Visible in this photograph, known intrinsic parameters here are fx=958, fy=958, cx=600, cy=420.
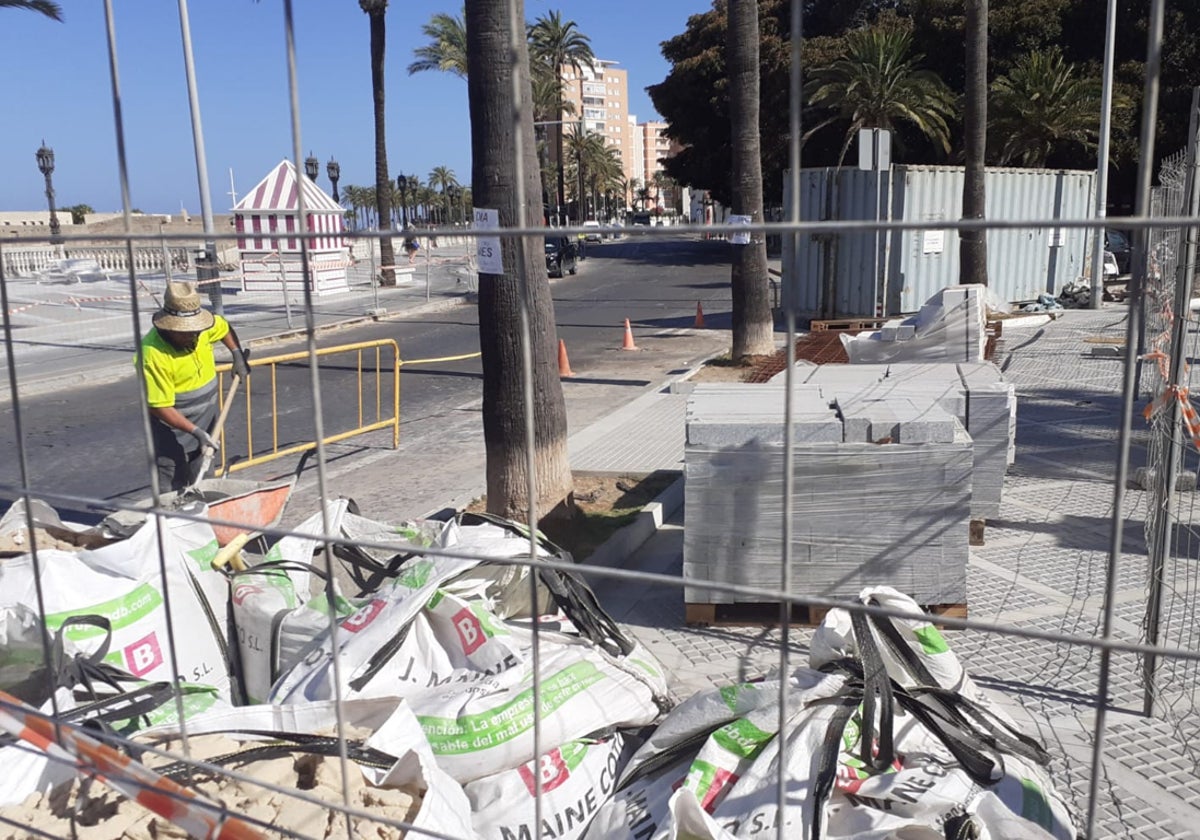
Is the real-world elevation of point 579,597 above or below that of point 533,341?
below

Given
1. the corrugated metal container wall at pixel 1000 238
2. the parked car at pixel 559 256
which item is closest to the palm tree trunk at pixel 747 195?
the corrugated metal container wall at pixel 1000 238

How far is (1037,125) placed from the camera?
2166 centimetres

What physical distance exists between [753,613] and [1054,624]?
1.47 metres

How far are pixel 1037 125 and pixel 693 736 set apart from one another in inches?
879

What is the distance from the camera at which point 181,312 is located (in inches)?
230

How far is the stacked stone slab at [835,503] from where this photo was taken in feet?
15.2

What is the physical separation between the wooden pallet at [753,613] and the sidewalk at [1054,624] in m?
0.05

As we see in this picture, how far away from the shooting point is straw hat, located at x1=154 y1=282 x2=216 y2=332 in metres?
5.79

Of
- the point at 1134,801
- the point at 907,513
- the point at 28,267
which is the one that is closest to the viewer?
the point at 1134,801

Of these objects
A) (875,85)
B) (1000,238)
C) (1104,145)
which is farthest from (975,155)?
(875,85)

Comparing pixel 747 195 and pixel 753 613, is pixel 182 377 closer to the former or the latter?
pixel 753 613

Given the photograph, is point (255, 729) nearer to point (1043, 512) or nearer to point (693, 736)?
point (693, 736)

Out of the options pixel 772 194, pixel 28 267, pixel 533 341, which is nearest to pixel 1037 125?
pixel 772 194

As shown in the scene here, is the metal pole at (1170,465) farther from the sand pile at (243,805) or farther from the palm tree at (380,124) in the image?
the palm tree at (380,124)
